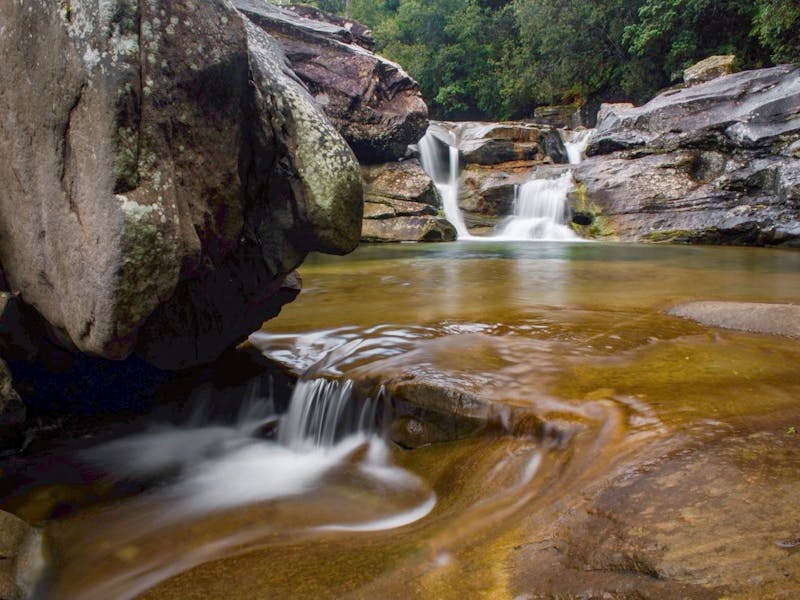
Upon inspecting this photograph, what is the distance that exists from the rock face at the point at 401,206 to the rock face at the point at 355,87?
86 centimetres

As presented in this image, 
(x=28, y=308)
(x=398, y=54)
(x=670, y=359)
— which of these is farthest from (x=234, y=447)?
(x=398, y=54)

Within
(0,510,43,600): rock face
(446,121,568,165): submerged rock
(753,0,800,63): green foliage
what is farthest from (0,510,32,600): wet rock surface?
(753,0,800,63): green foliage

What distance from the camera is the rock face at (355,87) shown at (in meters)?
17.4

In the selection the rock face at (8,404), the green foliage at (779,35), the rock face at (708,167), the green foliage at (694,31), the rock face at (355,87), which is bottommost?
the rock face at (8,404)

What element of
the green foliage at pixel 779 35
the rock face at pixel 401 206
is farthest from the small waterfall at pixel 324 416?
the green foliage at pixel 779 35

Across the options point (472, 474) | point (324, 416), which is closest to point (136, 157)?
point (324, 416)

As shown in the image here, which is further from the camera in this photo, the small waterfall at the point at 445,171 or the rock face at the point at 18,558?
the small waterfall at the point at 445,171

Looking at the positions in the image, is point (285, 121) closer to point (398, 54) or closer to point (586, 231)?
point (586, 231)

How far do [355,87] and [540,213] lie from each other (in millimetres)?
7184

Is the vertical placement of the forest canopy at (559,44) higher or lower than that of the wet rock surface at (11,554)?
higher

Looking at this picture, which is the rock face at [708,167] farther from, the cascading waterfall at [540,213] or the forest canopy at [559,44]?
the forest canopy at [559,44]

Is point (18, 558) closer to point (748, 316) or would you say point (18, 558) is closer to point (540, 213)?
point (748, 316)

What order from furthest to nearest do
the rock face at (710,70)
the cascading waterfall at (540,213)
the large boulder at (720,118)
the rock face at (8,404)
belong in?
1. the rock face at (710,70)
2. the cascading waterfall at (540,213)
3. the large boulder at (720,118)
4. the rock face at (8,404)

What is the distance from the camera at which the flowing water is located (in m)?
1.80
